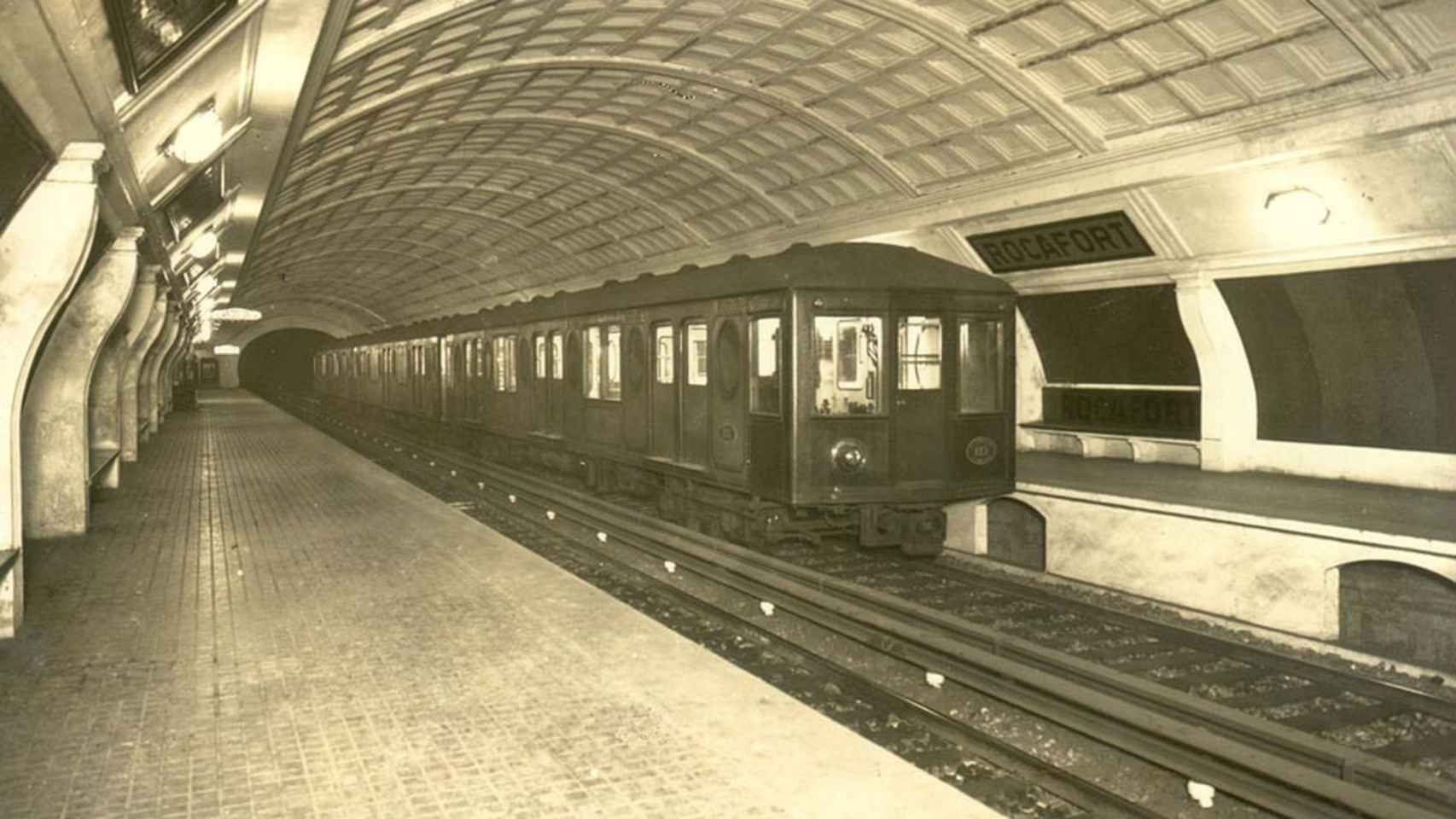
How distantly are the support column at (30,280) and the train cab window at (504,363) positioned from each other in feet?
39.2

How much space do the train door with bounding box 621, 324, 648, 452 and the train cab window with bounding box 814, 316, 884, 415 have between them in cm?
349

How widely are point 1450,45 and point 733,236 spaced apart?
16113 mm

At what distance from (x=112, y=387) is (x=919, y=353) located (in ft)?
42.3

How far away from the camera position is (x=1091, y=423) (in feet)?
56.0

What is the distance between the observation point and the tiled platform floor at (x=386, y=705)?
15.1ft

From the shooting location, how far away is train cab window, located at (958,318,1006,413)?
10734mm

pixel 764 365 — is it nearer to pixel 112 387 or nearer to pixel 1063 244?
pixel 1063 244

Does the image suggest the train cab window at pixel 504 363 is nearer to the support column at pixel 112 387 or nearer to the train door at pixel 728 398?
the support column at pixel 112 387

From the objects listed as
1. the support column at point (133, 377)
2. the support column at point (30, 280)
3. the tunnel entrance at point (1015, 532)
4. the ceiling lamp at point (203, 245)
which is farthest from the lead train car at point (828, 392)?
the support column at point (133, 377)

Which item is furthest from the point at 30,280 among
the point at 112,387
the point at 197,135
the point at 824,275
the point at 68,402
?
the point at 112,387

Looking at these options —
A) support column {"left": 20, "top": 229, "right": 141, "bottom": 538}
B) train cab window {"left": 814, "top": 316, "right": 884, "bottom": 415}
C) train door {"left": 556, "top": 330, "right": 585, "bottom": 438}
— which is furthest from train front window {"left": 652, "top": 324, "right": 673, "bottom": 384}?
support column {"left": 20, "top": 229, "right": 141, "bottom": 538}

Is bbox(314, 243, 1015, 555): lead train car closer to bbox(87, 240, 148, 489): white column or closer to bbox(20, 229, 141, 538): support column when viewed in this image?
bbox(20, 229, 141, 538): support column

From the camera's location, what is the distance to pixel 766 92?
57.9ft

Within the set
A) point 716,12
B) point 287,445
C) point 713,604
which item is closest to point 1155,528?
point 713,604
